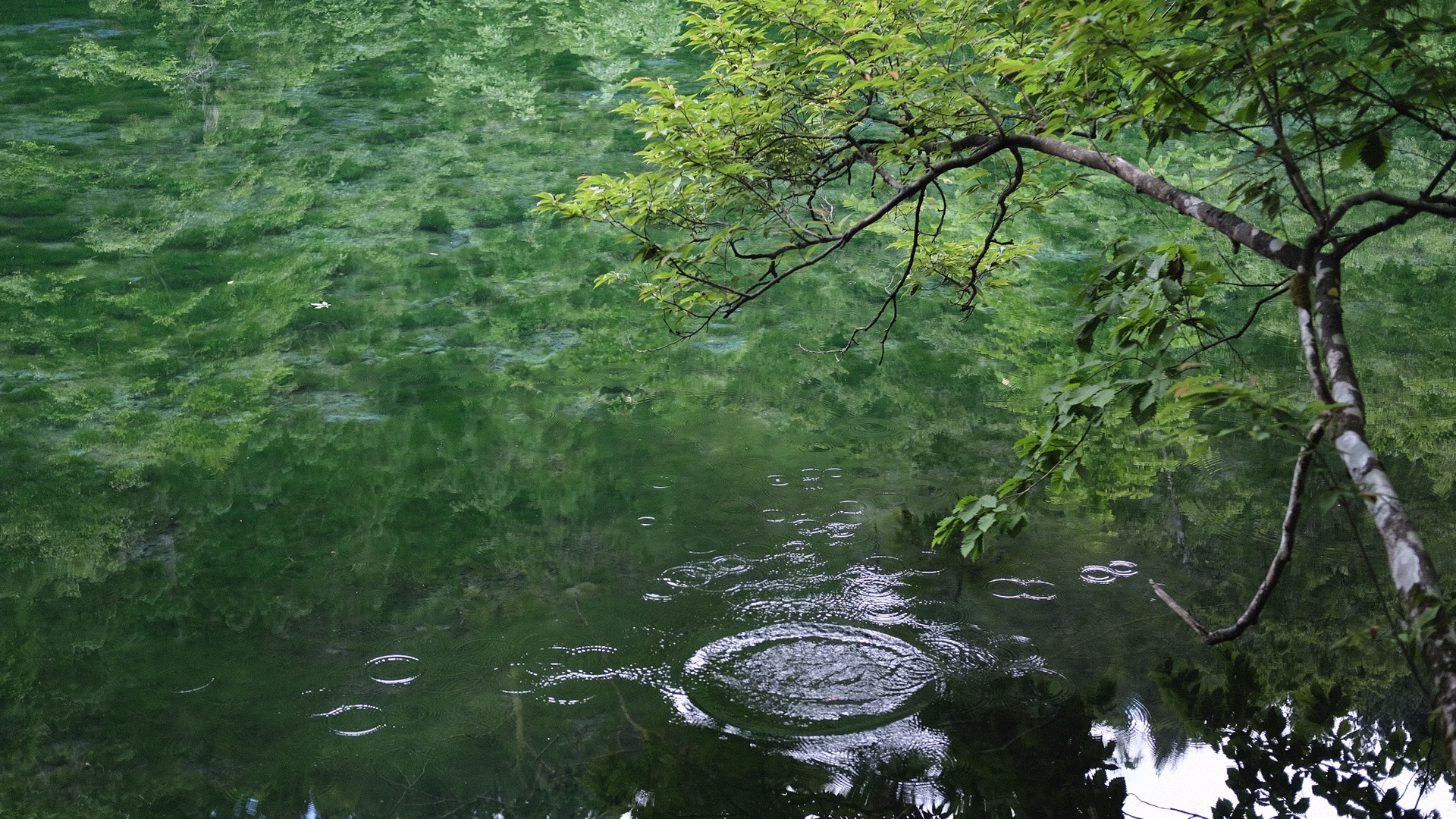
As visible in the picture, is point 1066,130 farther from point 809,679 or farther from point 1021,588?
point 1021,588

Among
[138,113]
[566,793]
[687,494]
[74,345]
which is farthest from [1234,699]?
[138,113]

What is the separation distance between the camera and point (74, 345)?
261 inches

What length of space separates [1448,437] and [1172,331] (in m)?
4.04

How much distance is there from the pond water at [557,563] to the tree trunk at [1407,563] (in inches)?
65.5

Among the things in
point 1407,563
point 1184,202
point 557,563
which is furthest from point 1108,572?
point 1407,563

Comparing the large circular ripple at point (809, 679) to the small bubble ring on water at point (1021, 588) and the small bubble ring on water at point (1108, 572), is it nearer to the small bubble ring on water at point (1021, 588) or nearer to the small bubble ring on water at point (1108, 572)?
the small bubble ring on water at point (1021, 588)

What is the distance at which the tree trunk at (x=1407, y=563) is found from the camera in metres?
1.37

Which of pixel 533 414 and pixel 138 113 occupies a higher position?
pixel 138 113

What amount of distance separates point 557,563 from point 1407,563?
3.28m

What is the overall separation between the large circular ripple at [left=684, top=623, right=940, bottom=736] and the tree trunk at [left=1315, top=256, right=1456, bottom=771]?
77.9 inches

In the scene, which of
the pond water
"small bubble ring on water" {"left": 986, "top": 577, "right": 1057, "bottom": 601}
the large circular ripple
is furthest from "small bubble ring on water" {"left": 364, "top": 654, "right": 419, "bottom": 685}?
"small bubble ring on water" {"left": 986, "top": 577, "right": 1057, "bottom": 601}

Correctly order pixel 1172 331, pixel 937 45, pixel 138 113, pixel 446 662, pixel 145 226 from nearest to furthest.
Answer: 1. pixel 1172 331
2. pixel 937 45
3. pixel 446 662
4. pixel 145 226
5. pixel 138 113

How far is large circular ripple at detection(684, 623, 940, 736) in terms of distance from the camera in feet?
11.0

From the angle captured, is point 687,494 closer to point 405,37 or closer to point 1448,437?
point 1448,437
